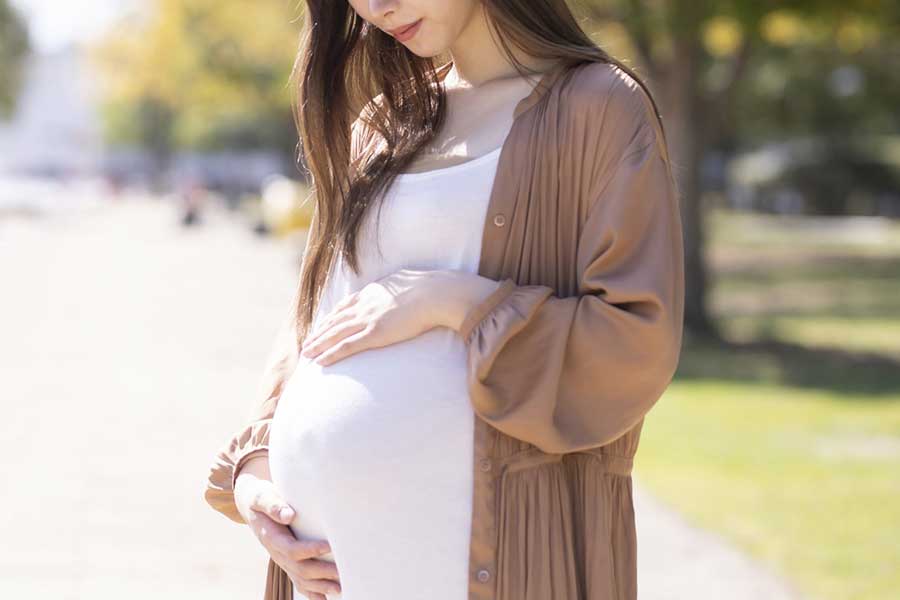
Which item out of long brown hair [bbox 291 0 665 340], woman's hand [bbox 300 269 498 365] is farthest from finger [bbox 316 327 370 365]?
long brown hair [bbox 291 0 665 340]

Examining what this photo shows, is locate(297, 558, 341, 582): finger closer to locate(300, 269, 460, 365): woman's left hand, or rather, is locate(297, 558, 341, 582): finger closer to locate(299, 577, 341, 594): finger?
locate(299, 577, 341, 594): finger

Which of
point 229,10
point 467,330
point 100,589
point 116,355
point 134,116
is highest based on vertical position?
point 134,116

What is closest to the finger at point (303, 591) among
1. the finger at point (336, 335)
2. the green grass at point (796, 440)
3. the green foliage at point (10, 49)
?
the finger at point (336, 335)

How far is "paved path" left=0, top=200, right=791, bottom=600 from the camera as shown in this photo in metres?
6.11

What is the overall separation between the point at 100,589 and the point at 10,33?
1833 inches

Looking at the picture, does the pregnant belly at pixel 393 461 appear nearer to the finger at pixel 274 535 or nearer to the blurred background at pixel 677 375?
the finger at pixel 274 535

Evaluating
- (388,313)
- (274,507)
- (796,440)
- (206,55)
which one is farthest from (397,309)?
(206,55)

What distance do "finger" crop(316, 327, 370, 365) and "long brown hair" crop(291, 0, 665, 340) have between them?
0.50ft

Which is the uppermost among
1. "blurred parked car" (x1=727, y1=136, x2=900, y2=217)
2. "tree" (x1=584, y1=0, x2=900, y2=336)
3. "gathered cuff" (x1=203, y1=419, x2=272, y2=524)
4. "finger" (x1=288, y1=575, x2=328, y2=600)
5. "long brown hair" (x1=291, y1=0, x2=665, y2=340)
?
"blurred parked car" (x1=727, y1=136, x2=900, y2=217)

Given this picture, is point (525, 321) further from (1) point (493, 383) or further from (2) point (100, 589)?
(2) point (100, 589)

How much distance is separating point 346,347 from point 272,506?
0.96 ft

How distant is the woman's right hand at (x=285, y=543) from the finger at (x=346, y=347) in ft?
0.81

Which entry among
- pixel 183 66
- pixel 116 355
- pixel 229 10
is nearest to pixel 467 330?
pixel 116 355

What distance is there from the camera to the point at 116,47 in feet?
139
